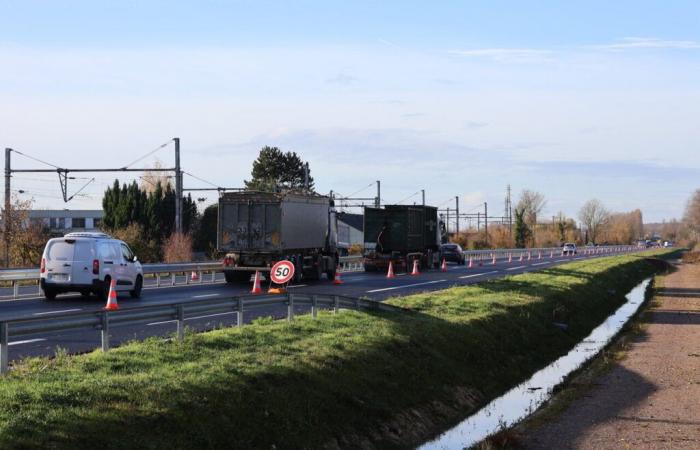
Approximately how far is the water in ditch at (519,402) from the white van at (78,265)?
11946 millimetres

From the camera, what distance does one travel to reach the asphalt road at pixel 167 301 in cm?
1806

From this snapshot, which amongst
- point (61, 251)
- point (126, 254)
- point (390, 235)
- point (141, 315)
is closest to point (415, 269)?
point (390, 235)

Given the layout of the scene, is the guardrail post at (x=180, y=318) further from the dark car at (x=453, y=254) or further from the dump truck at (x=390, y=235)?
the dark car at (x=453, y=254)

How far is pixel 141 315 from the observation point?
15258 mm

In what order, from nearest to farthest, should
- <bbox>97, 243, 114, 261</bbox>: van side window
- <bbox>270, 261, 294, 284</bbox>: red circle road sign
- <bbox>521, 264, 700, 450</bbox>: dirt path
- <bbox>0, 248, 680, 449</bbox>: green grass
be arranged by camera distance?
<bbox>0, 248, 680, 449</bbox>: green grass < <bbox>521, 264, 700, 450</bbox>: dirt path < <bbox>270, 261, 294, 284</bbox>: red circle road sign < <bbox>97, 243, 114, 261</bbox>: van side window

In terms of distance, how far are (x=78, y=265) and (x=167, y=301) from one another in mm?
2728

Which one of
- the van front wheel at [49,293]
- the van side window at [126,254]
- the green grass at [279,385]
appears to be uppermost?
the van side window at [126,254]

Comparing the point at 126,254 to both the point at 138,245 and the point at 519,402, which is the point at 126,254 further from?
the point at 138,245

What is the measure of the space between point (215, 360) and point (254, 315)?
386 inches

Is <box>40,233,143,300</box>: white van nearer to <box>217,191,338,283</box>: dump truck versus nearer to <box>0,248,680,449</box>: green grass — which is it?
<box>0,248,680,449</box>: green grass

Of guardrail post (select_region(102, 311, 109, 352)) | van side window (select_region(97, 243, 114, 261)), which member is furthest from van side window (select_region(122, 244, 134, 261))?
guardrail post (select_region(102, 311, 109, 352))

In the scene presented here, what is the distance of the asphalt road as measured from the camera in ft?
59.3

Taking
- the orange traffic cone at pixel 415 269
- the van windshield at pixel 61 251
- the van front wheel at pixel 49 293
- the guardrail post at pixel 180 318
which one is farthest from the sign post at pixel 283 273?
the orange traffic cone at pixel 415 269

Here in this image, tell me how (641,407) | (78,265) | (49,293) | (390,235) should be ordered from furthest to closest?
(390,235) → (49,293) → (78,265) → (641,407)
